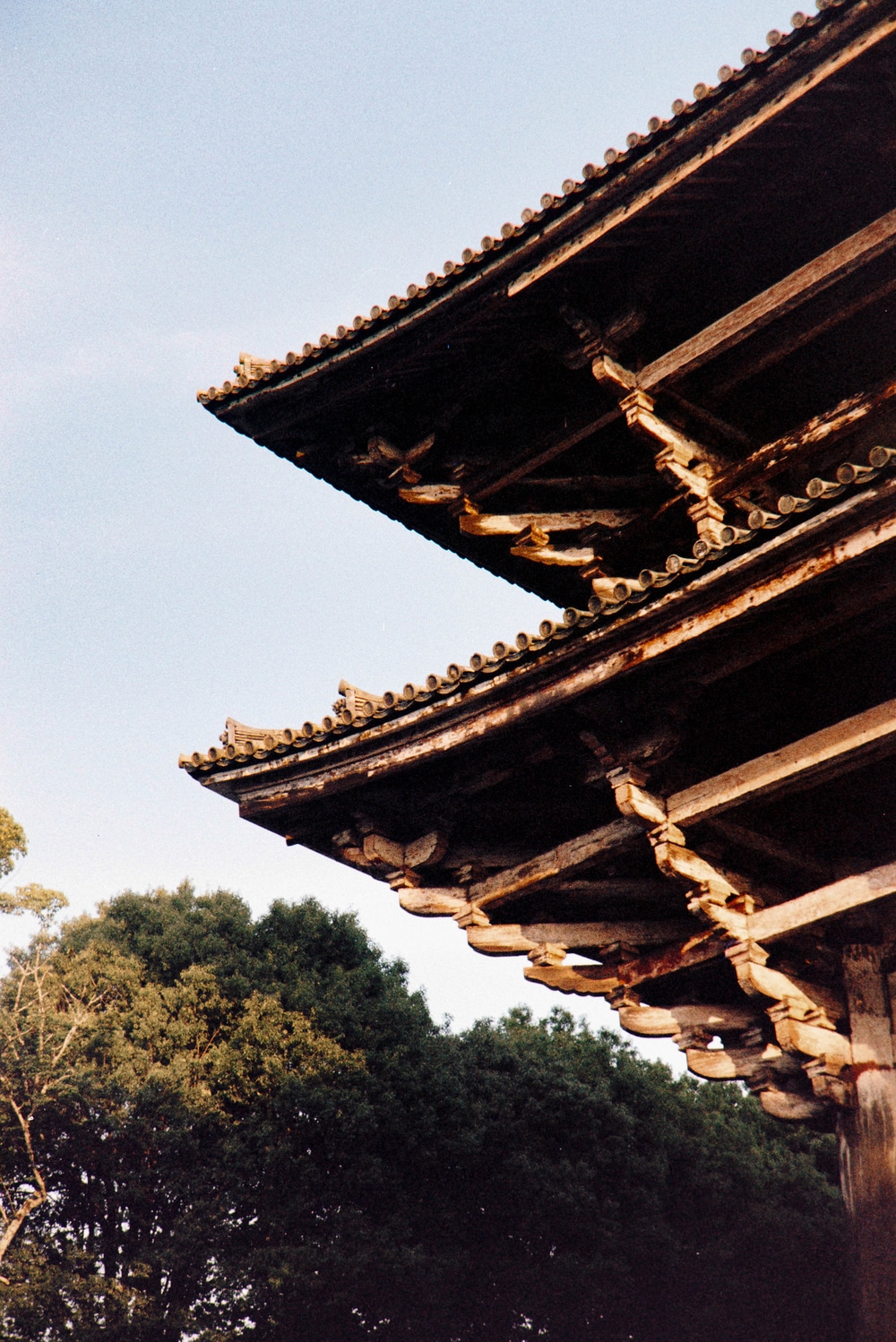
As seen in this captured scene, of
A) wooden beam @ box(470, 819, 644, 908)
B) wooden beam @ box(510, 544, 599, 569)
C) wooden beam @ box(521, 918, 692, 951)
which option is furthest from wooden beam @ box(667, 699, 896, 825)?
wooden beam @ box(510, 544, 599, 569)

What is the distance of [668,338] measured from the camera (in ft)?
28.5

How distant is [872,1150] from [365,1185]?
1491 centimetres

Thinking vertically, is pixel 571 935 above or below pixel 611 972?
above

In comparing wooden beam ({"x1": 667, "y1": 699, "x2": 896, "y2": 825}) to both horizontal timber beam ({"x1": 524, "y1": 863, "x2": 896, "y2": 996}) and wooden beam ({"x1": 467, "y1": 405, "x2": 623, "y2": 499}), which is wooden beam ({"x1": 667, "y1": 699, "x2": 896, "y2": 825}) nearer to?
horizontal timber beam ({"x1": 524, "y1": 863, "x2": 896, "y2": 996})

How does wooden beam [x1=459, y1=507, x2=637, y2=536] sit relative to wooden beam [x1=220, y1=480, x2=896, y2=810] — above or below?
above

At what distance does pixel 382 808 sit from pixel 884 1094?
3.62 m

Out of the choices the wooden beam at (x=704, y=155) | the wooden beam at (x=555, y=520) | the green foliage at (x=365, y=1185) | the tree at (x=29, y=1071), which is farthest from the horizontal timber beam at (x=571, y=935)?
the tree at (x=29, y=1071)

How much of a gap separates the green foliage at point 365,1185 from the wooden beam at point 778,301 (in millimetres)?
15403

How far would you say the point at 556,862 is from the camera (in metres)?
7.82

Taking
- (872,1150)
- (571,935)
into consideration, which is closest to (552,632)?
(571,935)

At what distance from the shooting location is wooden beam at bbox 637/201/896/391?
Result: 7.04m

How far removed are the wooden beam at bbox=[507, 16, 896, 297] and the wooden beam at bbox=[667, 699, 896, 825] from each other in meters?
3.41

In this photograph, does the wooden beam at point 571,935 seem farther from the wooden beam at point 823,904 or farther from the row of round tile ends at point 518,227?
the row of round tile ends at point 518,227

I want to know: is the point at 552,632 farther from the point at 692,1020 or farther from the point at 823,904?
the point at 692,1020
